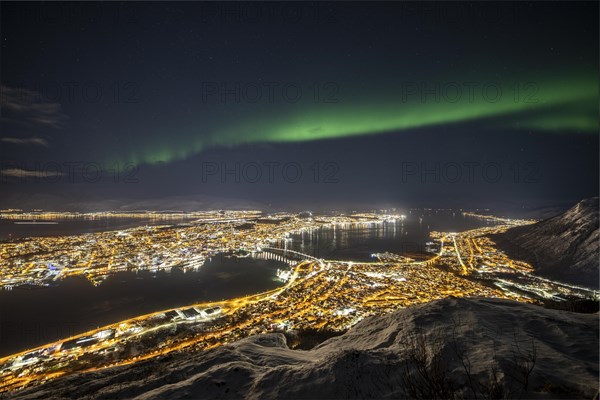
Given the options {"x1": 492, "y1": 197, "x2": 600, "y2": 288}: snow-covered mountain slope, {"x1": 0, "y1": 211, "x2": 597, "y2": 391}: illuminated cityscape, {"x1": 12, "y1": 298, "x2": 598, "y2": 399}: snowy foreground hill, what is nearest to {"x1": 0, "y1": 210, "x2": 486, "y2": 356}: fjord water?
{"x1": 0, "y1": 211, "x2": 597, "y2": 391}: illuminated cityscape

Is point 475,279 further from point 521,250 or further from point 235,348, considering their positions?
point 235,348

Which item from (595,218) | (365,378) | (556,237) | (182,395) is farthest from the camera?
(556,237)

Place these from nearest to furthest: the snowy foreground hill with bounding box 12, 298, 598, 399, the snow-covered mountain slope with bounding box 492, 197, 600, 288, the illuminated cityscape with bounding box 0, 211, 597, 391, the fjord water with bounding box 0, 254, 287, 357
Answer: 1. the snowy foreground hill with bounding box 12, 298, 598, 399
2. the illuminated cityscape with bounding box 0, 211, 597, 391
3. the fjord water with bounding box 0, 254, 287, 357
4. the snow-covered mountain slope with bounding box 492, 197, 600, 288

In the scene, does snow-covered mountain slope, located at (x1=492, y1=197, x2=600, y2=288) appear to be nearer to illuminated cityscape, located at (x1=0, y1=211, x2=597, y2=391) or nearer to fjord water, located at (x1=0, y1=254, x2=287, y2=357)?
illuminated cityscape, located at (x1=0, y1=211, x2=597, y2=391)

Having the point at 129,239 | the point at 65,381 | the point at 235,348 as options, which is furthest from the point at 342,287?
the point at 129,239

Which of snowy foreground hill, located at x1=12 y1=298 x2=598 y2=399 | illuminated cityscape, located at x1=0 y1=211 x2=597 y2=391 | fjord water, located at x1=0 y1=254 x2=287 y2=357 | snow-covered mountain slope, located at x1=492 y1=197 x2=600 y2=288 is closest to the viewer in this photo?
snowy foreground hill, located at x1=12 y1=298 x2=598 y2=399
